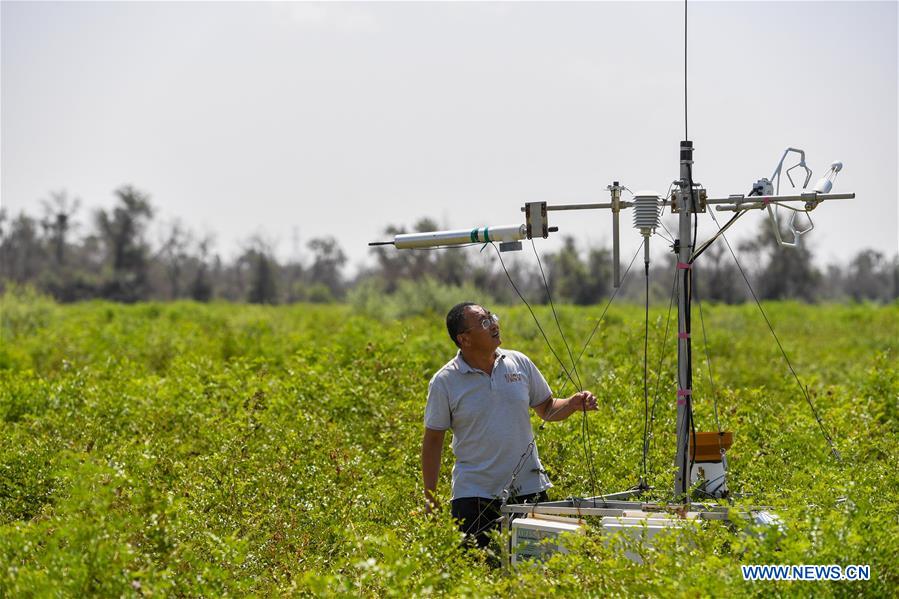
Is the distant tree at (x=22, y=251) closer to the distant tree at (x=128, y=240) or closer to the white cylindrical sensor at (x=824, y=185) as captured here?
the distant tree at (x=128, y=240)

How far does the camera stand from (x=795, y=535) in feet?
11.1

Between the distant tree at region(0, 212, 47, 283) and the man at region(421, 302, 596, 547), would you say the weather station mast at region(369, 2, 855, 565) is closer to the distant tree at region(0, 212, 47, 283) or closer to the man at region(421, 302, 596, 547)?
the man at region(421, 302, 596, 547)

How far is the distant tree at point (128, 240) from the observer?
68688 mm

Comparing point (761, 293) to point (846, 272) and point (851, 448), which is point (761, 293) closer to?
point (846, 272)

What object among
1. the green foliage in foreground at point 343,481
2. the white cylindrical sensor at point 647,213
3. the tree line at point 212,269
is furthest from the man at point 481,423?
the tree line at point 212,269

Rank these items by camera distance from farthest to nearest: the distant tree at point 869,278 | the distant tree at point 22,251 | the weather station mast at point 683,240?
the distant tree at point 869,278
the distant tree at point 22,251
the weather station mast at point 683,240

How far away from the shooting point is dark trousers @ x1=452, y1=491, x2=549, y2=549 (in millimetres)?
4672

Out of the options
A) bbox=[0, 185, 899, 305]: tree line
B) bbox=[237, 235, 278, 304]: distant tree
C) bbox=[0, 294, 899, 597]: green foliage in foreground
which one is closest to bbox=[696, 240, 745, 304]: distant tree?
bbox=[0, 185, 899, 305]: tree line

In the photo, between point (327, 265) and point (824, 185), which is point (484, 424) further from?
point (327, 265)

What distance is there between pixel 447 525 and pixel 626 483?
170cm

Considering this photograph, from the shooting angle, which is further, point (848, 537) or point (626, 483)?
point (626, 483)

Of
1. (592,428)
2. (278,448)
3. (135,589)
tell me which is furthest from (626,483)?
(135,589)

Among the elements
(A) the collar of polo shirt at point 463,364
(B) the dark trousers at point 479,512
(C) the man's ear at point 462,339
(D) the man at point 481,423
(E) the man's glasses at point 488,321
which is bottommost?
(B) the dark trousers at point 479,512

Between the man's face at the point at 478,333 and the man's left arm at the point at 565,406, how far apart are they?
0.47 meters
